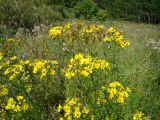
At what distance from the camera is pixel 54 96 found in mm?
4035

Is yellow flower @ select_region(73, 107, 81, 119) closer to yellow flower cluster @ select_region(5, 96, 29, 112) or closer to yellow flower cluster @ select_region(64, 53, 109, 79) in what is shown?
yellow flower cluster @ select_region(64, 53, 109, 79)

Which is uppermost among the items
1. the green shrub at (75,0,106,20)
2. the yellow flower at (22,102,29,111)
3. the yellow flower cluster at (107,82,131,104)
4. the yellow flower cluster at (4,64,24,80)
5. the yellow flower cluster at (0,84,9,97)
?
the yellow flower cluster at (4,64,24,80)

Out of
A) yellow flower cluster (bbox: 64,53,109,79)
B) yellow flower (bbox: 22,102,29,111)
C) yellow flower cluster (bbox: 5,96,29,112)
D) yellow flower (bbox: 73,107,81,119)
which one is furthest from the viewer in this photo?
yellow flower (bbox: 22,102,29,111)

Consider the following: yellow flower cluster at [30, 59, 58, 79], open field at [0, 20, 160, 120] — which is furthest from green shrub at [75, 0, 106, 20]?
yellow flower cluster at [30, 59, 58, 79]

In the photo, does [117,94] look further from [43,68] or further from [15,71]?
[15,71]

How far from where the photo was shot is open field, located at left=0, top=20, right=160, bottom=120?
2.94 metres

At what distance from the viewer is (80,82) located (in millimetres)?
3146

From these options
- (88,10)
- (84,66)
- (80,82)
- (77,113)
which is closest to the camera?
(77,113)

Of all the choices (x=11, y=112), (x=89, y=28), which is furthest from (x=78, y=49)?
(x=11, y=112)

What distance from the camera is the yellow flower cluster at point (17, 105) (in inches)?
118

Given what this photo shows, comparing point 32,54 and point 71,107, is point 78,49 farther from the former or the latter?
point 71,107

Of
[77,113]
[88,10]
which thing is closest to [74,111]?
[77,113]

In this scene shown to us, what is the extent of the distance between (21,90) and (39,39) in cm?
249

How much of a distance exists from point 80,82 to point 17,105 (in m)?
0.55
